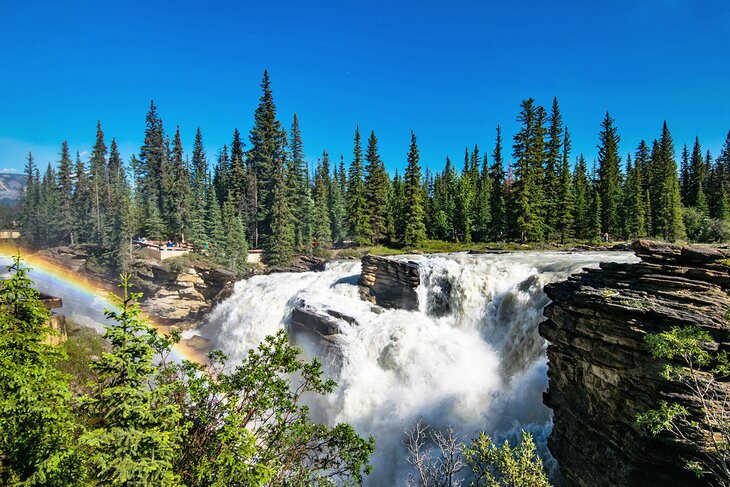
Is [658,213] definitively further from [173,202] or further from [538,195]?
[173,202]

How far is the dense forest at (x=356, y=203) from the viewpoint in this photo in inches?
1774

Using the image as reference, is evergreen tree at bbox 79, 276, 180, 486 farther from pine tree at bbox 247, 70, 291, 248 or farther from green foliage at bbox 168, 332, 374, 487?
pine tree at bbox 247, 70, 291, 248

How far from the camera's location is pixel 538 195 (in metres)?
43.9

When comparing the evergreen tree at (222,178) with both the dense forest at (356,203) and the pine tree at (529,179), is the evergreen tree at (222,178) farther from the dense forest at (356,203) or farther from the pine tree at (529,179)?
the pine tree at (529,179)

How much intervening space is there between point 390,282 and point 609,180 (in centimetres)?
4541

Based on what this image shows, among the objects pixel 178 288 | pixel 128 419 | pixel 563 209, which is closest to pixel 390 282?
pixel 128 419

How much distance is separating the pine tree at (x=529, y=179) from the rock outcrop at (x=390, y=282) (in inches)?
901

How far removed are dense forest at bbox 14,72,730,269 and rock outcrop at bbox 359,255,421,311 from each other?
715 inches

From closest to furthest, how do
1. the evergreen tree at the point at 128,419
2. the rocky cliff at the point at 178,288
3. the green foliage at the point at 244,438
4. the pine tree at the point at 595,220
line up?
the evergreen tree at the point at 128,419, the green foliage at the point at 244,438, the rocky cliff at the point at 178,288, the pine tree at the point at 595,220

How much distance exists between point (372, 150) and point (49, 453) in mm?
53054

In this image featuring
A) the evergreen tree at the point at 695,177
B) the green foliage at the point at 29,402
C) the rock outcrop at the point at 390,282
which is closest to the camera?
the green foliage at the point at 29,402

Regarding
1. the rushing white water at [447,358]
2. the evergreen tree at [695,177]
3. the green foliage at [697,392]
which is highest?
the evergreen tree at [695,177]

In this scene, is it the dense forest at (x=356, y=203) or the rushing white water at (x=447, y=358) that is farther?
the dense forest at (x=356, y=203)

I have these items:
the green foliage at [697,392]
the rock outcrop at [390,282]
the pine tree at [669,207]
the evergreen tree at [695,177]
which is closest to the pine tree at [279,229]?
the rock outcrop at [390,282]
